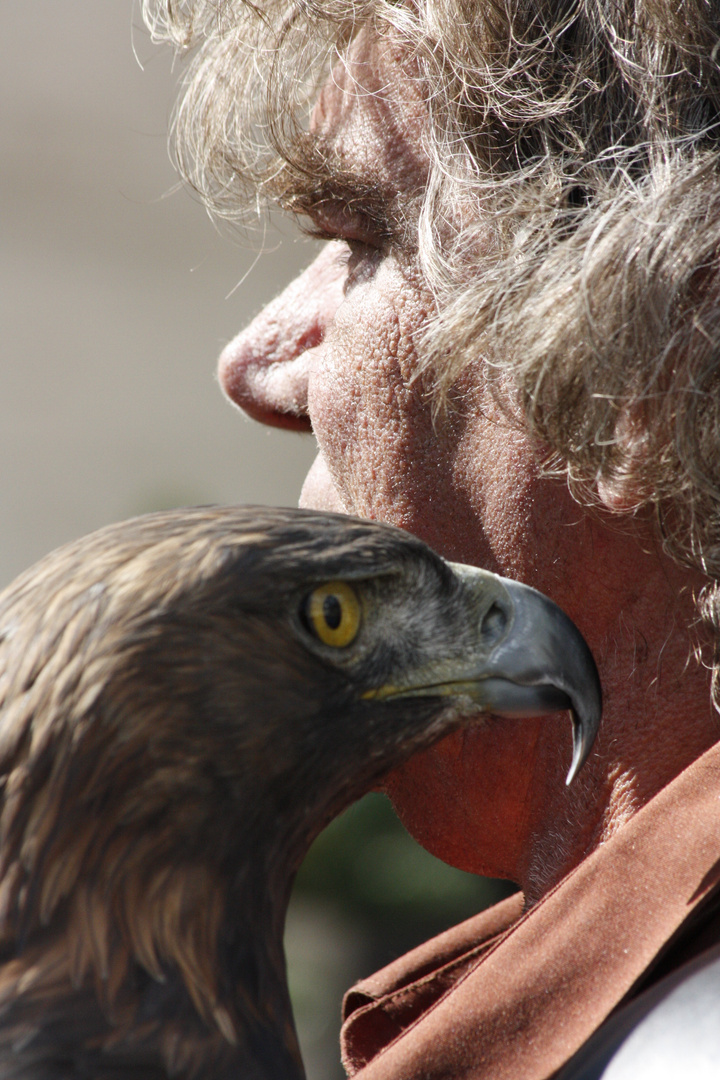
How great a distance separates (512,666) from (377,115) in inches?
37.1

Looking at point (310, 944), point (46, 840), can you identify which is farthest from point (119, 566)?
point (310, 944)

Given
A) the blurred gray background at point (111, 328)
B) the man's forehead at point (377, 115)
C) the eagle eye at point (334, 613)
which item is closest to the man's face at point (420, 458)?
the man's forehead at point (377, 115)

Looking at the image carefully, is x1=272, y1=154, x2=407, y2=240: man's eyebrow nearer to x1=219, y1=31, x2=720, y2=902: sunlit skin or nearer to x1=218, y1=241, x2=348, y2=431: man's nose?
x1=219, y1=31, x2=720, y2=902: sunlit skin

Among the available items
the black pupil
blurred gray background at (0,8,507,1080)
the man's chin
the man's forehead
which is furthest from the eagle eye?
blurred gray background at (0,8,507,1080)

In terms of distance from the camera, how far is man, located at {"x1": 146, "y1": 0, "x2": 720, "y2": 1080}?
1.17 meters

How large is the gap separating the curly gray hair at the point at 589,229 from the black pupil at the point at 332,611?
0.43 meters

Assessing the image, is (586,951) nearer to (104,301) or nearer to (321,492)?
(321,492)

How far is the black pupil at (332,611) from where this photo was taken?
105cm

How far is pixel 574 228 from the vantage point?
4.28 ft

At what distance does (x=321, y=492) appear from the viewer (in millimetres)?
1805

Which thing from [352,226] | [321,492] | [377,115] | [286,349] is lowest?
[321,492]

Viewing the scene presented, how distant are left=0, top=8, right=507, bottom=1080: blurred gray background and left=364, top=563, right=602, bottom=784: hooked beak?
371 cm

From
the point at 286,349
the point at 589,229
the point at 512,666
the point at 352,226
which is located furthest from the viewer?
the point at 286,349

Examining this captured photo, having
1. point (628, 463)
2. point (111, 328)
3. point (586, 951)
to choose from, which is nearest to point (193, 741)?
point (586, 951)
